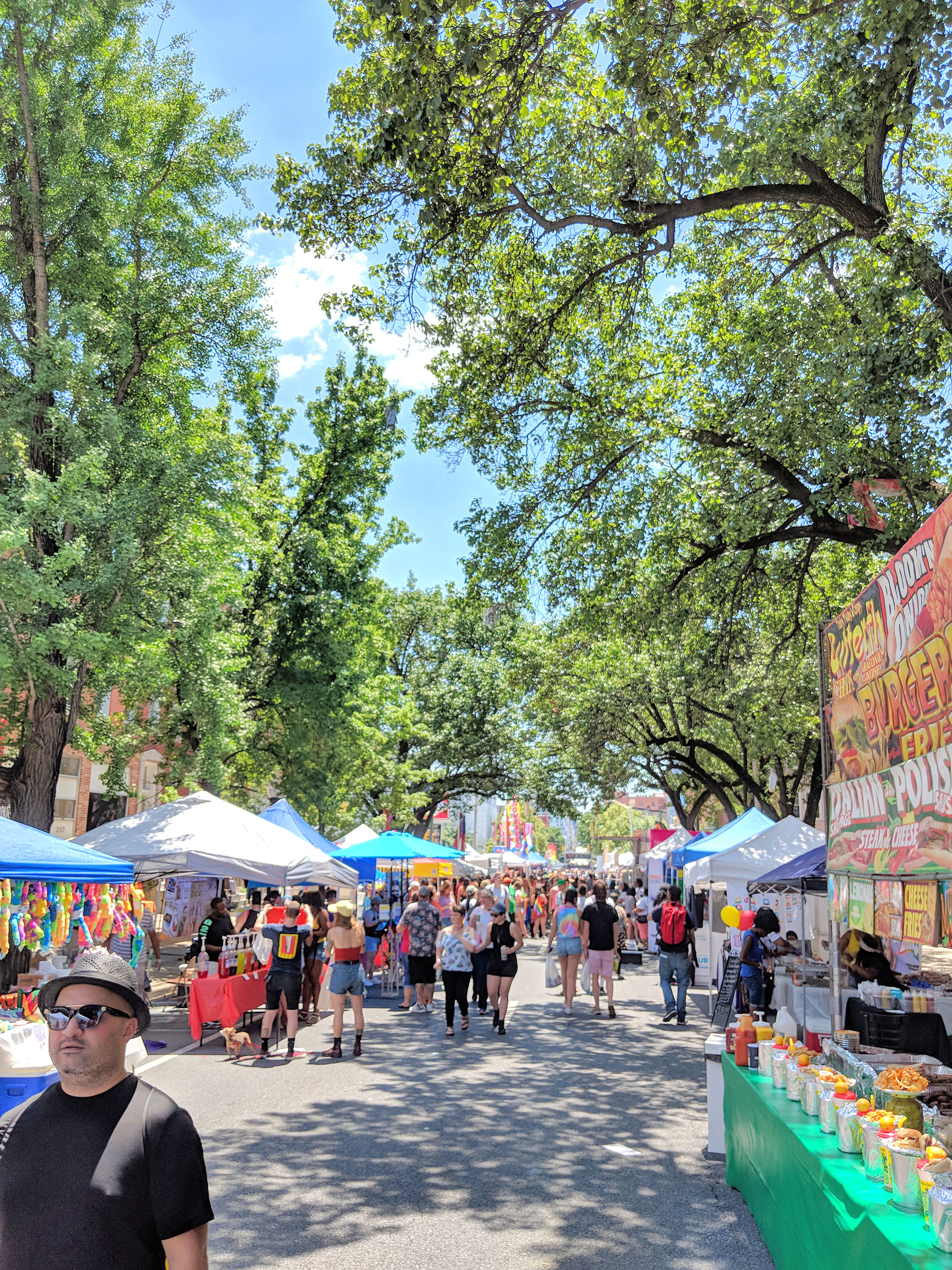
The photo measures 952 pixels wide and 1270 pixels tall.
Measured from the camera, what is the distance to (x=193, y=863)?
12.6 metres

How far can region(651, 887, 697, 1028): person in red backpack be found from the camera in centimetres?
1404

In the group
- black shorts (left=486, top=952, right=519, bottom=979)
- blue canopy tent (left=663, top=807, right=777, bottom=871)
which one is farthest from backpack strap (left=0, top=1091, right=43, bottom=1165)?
blue canopy tent (left=663, top=807, right=777, bottom=871)

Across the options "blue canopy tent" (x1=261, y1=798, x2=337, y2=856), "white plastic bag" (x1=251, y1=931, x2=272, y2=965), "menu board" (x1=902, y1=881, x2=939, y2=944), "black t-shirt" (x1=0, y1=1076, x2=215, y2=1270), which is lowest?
"white plastic bag" (x1=251, y1=931, x2=272, y2=965)

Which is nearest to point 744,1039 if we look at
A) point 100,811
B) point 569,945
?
point 569,945

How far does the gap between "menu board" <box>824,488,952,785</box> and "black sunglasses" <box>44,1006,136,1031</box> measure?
342 centimetres

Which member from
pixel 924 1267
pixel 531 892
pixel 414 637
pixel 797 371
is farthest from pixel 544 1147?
pixel 414 637

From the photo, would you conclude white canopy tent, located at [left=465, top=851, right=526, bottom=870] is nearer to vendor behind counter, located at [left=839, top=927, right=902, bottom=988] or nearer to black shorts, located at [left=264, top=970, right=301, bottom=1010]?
black shorts, located at [left=264, top=970, right=301, bottom=1010]

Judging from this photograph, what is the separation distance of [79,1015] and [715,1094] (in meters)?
5.80

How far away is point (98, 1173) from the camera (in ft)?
7.63

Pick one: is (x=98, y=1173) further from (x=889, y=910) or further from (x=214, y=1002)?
(x=214, y=1002)

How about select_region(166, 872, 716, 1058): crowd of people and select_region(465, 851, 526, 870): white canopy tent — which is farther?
select_region(465, 851, 526, 870): white canopy tent

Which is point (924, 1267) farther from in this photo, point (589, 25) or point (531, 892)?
point (531, 892)

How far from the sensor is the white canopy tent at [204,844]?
495 inches

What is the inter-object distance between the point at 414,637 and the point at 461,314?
34.1m
